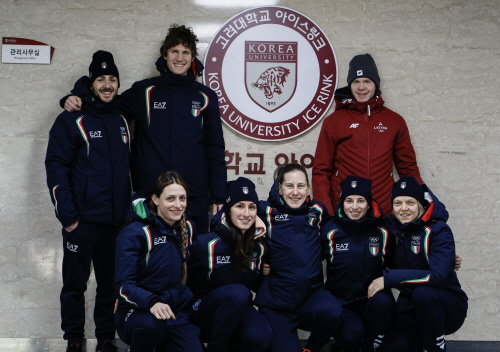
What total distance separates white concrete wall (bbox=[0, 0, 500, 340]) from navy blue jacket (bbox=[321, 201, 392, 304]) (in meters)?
0.78

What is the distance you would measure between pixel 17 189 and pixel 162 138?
1.06m

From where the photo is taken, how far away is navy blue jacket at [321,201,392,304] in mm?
3203

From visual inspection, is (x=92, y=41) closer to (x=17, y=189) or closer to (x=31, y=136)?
(x=31, y=136)

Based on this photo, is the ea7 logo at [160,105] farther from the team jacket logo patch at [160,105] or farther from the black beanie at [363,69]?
the black beanie at [363,69]

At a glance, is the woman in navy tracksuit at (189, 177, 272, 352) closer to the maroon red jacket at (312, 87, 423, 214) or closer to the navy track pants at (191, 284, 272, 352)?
the navy track pants at (191, 284, 272, 352)

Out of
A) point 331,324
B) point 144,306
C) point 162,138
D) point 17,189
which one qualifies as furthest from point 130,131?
point 331,324

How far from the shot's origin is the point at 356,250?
3207 millimetres

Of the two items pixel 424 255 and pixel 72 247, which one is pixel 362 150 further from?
pixel 72 247

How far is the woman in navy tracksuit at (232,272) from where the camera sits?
2945 millimetres

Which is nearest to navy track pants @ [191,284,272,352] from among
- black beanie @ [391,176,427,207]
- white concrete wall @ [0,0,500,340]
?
black beanie @ [391,176,427,207]

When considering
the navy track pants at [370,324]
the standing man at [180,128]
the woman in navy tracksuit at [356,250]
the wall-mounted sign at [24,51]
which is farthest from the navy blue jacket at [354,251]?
the wall-mounted sign at [24,51]

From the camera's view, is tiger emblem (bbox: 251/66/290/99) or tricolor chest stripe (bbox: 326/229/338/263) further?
tiger emblem (bbox: 251/66/290/99)

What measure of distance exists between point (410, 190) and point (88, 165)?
1728 millimetres

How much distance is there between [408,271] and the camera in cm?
306
